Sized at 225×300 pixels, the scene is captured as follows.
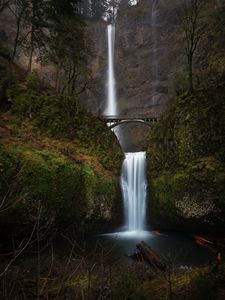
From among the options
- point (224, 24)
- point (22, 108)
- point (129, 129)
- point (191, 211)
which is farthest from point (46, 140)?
point (129, 129)

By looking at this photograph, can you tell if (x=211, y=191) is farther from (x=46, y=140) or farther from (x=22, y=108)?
(x=22, y=108)

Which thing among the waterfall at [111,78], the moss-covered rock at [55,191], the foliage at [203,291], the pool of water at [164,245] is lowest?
the pool of water at [164,245]

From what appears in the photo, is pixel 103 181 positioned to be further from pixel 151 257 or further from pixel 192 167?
pixel 151 257

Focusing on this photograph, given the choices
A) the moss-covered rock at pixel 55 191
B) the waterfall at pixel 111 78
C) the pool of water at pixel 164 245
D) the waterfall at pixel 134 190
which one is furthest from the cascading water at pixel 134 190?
the waterfall at pixel 111 78

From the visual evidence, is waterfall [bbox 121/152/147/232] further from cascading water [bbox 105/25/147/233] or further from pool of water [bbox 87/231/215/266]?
pool of water [bbox 87/231/215/266]

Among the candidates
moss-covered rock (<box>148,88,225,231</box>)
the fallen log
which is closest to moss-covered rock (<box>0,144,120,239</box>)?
moss-covered rock (<box>148,88,225,231</box>)

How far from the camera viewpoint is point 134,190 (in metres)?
18.2

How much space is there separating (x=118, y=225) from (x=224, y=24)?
21.7 m

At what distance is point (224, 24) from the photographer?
28078 mm

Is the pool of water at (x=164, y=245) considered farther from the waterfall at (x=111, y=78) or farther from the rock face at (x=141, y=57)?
the waterfall at (x=111, y=78)

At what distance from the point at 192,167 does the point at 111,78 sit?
124 ft

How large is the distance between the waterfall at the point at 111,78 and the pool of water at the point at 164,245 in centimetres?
3270

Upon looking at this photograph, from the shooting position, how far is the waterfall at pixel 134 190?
56.3 feet

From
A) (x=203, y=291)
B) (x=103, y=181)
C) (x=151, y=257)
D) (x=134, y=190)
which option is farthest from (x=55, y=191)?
(x=203, y=291)
